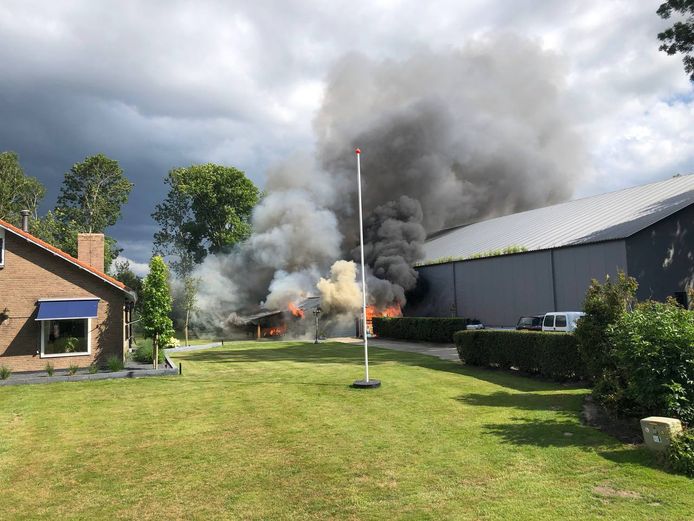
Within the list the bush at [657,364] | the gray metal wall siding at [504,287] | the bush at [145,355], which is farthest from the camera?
the gray metal wall siding at [504,287]

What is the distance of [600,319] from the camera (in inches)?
424

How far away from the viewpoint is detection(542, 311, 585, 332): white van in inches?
825

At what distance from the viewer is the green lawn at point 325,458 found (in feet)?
18.6

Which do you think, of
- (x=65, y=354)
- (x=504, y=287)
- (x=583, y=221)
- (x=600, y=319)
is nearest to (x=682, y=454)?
(x=600, y=319)

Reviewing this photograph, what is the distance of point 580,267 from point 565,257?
3.73 feet

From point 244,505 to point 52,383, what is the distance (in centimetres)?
1243

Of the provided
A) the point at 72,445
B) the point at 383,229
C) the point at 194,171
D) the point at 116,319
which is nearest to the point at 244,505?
the point at 72,445

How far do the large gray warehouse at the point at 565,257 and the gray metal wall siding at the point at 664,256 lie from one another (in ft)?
0.16

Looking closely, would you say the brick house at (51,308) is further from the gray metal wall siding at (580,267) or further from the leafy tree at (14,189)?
the leafy tree at (14,189)

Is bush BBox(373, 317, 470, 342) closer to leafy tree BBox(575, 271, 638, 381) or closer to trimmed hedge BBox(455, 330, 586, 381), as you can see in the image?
trimmed hedge BBox(455, 330, 586, 381)

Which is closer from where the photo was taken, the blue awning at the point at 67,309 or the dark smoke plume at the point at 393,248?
the blue awning at the point at 67,309

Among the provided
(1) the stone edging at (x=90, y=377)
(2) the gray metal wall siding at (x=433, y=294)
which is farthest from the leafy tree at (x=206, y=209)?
(1) the stone edging at (x=90, y=377)

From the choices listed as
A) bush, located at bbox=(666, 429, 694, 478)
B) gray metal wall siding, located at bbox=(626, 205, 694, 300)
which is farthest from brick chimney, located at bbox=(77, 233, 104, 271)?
gray metal wall siding, located at bbox=(626, 205, 694, 300)

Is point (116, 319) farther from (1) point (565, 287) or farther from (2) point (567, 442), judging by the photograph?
(1) point (565, 287)
